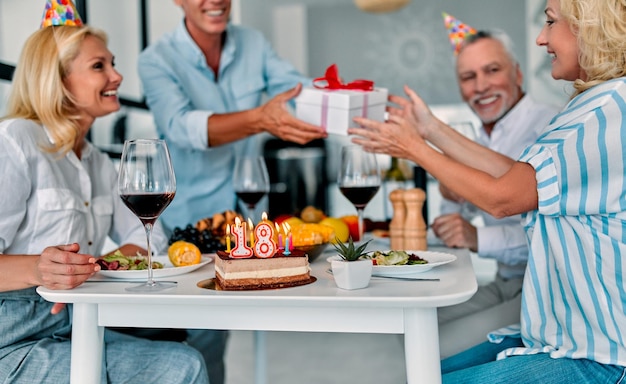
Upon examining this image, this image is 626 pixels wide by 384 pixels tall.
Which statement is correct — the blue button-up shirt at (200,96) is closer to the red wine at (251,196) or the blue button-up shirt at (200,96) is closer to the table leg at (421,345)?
the red wine at (251,196)

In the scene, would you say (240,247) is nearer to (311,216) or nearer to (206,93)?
(311,216)

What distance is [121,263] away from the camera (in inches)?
55.0

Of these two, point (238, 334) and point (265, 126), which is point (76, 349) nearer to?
point (265, 126)

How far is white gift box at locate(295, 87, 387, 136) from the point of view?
185 centimetres

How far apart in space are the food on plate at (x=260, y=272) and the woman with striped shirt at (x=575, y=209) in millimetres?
383

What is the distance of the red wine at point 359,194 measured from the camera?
1767 mm

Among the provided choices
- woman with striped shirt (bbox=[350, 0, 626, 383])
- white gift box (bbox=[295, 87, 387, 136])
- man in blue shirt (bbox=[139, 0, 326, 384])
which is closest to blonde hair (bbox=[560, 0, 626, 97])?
woman with striped shirt (bbox=[350, 0, 626, 383])

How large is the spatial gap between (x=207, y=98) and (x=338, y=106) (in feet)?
2.84

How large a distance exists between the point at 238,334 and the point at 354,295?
3.22 metres

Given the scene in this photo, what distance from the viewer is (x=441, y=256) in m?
1.44

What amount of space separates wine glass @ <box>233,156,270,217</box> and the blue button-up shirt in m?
0.37

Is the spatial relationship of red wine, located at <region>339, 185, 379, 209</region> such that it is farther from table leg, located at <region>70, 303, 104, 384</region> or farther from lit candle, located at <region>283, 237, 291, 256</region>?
table leg, located at <region>70, 303, 104, 384</region>

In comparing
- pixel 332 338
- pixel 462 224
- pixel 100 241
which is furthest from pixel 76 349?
pixel 332 338

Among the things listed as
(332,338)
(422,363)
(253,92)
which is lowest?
(332,338)
